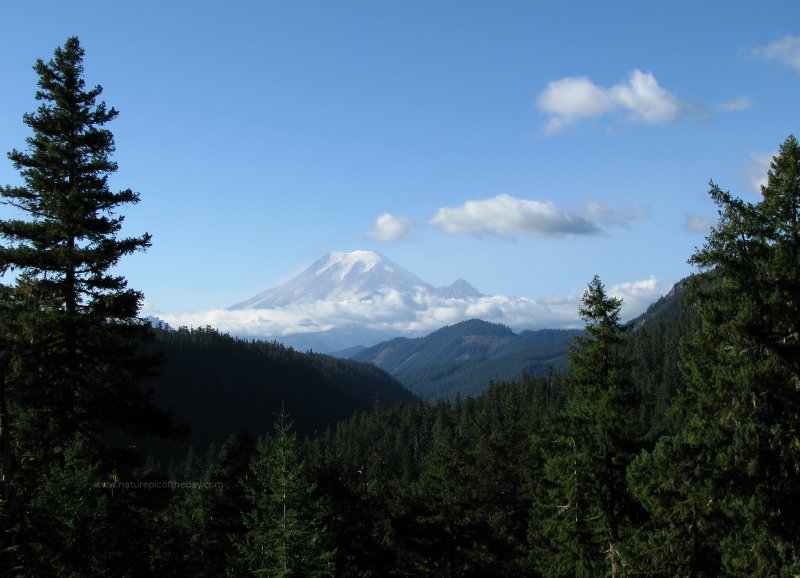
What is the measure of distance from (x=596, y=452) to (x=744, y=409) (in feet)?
21.1

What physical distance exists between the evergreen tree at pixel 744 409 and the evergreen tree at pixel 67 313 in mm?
13122

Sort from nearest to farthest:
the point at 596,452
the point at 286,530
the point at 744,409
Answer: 1. the point at 744,409
2. the point at 286,530
3. the point at 596,452

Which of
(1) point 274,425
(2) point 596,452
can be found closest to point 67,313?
(1) point 274,425

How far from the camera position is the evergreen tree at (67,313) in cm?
1424

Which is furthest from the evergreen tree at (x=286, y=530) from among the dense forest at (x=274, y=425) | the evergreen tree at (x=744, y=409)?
the evergreen tree at (x=744, y=409)

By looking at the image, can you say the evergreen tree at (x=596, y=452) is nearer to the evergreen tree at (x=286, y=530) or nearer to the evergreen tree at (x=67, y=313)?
the evergreen tree at (x=286, y=530)

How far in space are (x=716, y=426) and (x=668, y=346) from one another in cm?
15583

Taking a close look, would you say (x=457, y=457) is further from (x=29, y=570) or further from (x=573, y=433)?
(x=29, y=570)

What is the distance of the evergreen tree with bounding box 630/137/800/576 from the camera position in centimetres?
1338

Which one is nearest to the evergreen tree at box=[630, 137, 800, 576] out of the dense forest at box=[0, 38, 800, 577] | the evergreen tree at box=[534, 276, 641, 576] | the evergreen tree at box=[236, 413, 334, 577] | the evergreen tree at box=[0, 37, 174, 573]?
the dense forest at box=[0, 38, 800, 577]

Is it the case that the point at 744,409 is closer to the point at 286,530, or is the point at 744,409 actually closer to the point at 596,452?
the point at 596,452

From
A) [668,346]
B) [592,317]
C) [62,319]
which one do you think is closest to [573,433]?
[592,317]

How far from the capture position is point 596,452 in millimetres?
19578

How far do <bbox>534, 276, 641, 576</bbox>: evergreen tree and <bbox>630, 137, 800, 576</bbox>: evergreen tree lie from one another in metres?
4.36
